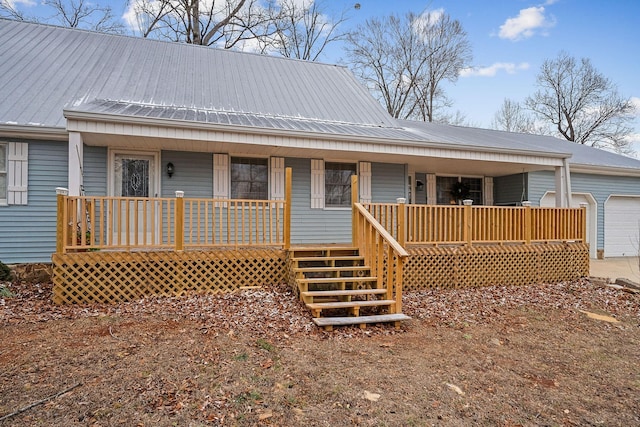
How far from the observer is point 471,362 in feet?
12.0

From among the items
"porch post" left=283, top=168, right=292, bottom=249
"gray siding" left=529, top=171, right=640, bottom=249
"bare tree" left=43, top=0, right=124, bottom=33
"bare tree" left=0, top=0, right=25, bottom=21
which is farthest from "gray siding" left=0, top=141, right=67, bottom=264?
"bare tree" left=43, top=0, right=124, bottom=33

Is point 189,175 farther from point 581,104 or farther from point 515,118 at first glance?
point 581,104

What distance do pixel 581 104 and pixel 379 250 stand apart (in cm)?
2797

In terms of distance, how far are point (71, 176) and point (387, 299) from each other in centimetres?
496

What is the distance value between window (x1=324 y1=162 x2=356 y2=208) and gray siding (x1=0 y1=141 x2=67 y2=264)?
519 cm

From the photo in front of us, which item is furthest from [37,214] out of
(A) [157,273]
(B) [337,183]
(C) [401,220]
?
(C) [401,220]

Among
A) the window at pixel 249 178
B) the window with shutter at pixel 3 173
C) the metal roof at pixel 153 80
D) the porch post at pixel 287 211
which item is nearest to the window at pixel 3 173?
the window with shutter at pixel 3 173

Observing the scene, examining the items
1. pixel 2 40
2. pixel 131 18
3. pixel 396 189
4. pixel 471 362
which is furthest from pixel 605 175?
pixel 131 18

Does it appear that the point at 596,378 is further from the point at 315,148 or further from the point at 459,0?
the point at 459,0

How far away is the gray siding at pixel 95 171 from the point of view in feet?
22.9

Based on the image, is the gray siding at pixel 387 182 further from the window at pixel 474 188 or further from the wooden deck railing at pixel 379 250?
the window at pixel 474 188

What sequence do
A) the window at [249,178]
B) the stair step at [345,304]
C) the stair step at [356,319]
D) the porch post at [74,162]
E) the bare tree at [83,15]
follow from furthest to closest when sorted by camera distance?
the bare tree at [83,15] → the window at [249,178] → the porch post at [74,162] → the stair step at [345,304] → the stair step at [356,319]

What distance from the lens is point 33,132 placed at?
6500 mm

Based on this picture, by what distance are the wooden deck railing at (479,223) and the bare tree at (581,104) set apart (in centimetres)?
2254
